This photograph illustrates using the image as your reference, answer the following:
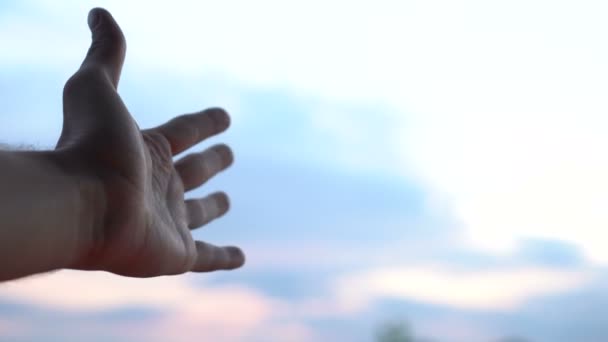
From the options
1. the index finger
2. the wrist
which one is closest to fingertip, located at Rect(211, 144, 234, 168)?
the index finger

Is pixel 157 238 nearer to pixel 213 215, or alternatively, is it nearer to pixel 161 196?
pixel 161 196

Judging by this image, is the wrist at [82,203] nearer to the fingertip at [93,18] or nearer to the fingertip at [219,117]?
the fingertip at [93,18]

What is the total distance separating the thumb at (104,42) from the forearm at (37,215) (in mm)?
281

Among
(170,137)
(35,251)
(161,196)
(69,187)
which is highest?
(170,137)

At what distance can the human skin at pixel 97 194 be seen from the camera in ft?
4.20

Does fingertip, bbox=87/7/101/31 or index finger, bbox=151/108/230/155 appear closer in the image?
fingertip, bbox=87/7/101/31

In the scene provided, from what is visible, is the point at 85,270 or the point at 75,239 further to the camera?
the point at 85,270

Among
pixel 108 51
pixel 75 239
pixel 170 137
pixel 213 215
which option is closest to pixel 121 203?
pixel 75 239

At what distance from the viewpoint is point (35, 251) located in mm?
1294

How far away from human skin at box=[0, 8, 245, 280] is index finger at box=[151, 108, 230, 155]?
0.23ft

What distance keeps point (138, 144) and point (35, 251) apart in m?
0.35

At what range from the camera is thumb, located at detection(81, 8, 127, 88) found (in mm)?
1598

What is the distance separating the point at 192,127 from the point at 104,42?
0.49m

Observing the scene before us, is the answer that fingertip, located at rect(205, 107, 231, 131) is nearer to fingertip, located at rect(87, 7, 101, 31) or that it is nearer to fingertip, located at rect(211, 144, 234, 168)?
fingertip, located at rect(211, 144, 234, 168)
